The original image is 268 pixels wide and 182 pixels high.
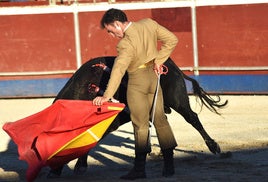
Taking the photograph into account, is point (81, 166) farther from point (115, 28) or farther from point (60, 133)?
point (115, 28)

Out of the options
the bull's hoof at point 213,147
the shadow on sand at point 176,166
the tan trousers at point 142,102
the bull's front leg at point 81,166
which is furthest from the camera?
the bull's hoof at point 213,147

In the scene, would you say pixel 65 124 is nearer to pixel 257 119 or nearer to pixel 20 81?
pixel 257 119

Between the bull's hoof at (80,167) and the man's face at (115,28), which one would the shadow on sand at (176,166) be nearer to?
the bull's hoof at (80,167)

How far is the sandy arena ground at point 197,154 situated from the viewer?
6.66 meters

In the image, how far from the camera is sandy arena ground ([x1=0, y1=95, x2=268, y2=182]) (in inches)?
262

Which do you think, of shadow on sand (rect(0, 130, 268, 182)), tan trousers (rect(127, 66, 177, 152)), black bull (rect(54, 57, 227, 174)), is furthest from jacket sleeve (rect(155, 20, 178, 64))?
shadow on sand (rect(0, 130, 268, 182))

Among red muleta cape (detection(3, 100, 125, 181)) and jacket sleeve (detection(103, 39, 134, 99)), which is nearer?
jacket sleeve (detection(103, 39, 134, 99))

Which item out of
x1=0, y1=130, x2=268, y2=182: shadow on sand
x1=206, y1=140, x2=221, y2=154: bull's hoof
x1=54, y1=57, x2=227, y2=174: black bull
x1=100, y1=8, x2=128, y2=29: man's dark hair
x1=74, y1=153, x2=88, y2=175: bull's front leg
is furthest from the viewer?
x1=206, y1=140, x2=221, y2=154: bull's hoof

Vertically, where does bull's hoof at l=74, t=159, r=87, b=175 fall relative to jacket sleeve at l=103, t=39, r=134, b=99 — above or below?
below

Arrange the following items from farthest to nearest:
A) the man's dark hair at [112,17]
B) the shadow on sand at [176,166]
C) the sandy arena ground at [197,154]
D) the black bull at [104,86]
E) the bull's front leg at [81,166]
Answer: the black bull at [104,86], the bull's front leg at [81,166], the sandy arena ground at [197,154], the shadow on sand at [176,166], the man's dark hair at [112,17]

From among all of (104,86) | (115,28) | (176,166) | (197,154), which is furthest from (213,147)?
(115,28)

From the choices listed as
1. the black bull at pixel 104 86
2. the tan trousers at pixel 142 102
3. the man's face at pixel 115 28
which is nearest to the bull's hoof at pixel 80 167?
the black bull at pixel 104 86

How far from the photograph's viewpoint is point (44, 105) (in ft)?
39.4

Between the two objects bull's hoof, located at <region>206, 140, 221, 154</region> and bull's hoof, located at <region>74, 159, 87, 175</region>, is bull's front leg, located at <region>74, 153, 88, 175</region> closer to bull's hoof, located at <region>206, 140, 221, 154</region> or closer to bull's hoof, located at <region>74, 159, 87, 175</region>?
bull's hoof, located at <region>74, 159, 87, 175</region>
